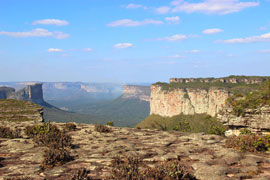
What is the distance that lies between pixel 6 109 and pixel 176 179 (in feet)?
88.5

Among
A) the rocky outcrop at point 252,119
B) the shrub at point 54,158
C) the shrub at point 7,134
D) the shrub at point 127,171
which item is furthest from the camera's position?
the rocky outcrop at point 252,119

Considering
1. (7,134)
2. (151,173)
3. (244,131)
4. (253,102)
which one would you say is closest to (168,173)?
(151,173)

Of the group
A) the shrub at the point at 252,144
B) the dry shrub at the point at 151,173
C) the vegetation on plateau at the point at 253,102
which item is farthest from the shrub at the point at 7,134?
the vegetation on plateau at the point at 253,102

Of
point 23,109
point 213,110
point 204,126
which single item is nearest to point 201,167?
point 23,109

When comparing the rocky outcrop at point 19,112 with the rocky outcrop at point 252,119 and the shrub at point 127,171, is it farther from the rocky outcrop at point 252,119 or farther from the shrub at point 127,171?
the shrub at point 127,171

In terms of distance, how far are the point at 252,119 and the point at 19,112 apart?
2467 centimetres

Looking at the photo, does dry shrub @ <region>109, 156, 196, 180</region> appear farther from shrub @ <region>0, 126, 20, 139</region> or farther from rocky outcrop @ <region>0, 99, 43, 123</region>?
rocky outcrop @ <region>0, 99, 43, 123</region>

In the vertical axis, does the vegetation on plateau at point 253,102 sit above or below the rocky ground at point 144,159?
above

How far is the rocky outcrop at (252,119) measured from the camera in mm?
18484

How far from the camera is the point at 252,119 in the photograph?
760 inches

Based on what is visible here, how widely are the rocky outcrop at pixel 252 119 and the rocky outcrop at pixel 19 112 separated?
782 inches

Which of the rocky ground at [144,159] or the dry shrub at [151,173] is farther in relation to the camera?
the rocky ground at [144,159]

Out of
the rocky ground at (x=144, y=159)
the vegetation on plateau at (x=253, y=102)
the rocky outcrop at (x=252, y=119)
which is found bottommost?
the rocky ground at (x=144, y=159)

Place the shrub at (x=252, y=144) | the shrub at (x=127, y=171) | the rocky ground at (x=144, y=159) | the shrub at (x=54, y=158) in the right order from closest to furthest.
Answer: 1. the shrub at (x=127, y=171)
2. the rocky ground at (x=144, y=159)
3. the shrub at (x=54, y=158)
4. the shrub at (x=252, y=144)
